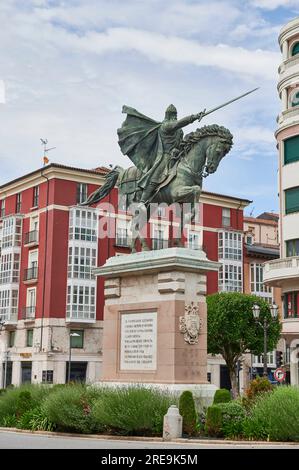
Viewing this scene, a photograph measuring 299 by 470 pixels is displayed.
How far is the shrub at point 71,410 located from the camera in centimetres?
2014

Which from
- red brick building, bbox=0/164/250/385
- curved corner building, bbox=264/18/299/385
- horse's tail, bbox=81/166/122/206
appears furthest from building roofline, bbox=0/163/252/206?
horse's tail, bbox=81/166/122/206

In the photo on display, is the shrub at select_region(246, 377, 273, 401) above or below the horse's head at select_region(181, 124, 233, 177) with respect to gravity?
below

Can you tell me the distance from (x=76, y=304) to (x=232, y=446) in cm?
4647

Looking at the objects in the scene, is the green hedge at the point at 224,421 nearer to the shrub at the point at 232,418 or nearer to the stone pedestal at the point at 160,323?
the shrub at the point at 232,418

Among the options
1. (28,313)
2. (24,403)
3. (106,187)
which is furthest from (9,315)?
(24,403)

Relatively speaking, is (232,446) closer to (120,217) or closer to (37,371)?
(37,371)

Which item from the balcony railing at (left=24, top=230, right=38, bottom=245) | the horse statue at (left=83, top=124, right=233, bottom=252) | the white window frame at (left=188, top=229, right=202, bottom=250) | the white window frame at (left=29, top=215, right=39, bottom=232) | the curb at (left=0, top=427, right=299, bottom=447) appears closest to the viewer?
the curb at (left=0, top=427, right=299, bottom=447)

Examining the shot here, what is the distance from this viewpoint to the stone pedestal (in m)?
21.4

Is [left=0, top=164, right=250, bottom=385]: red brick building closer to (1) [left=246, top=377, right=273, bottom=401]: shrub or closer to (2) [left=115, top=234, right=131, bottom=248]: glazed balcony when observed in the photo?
(2) [left=115, top=234, right=131, bottom=248]: glazed balcony

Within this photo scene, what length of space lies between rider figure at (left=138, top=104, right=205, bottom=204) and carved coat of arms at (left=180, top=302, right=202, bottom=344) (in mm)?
3890

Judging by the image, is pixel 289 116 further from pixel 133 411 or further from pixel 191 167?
pixel 133 411

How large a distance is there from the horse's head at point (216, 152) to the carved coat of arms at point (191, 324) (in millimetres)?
4224

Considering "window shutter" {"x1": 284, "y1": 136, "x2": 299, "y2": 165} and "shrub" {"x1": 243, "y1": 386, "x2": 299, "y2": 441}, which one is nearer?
"shrub" {"x1": 243, "y1": 386, "x2": 299, "y2": 441}
